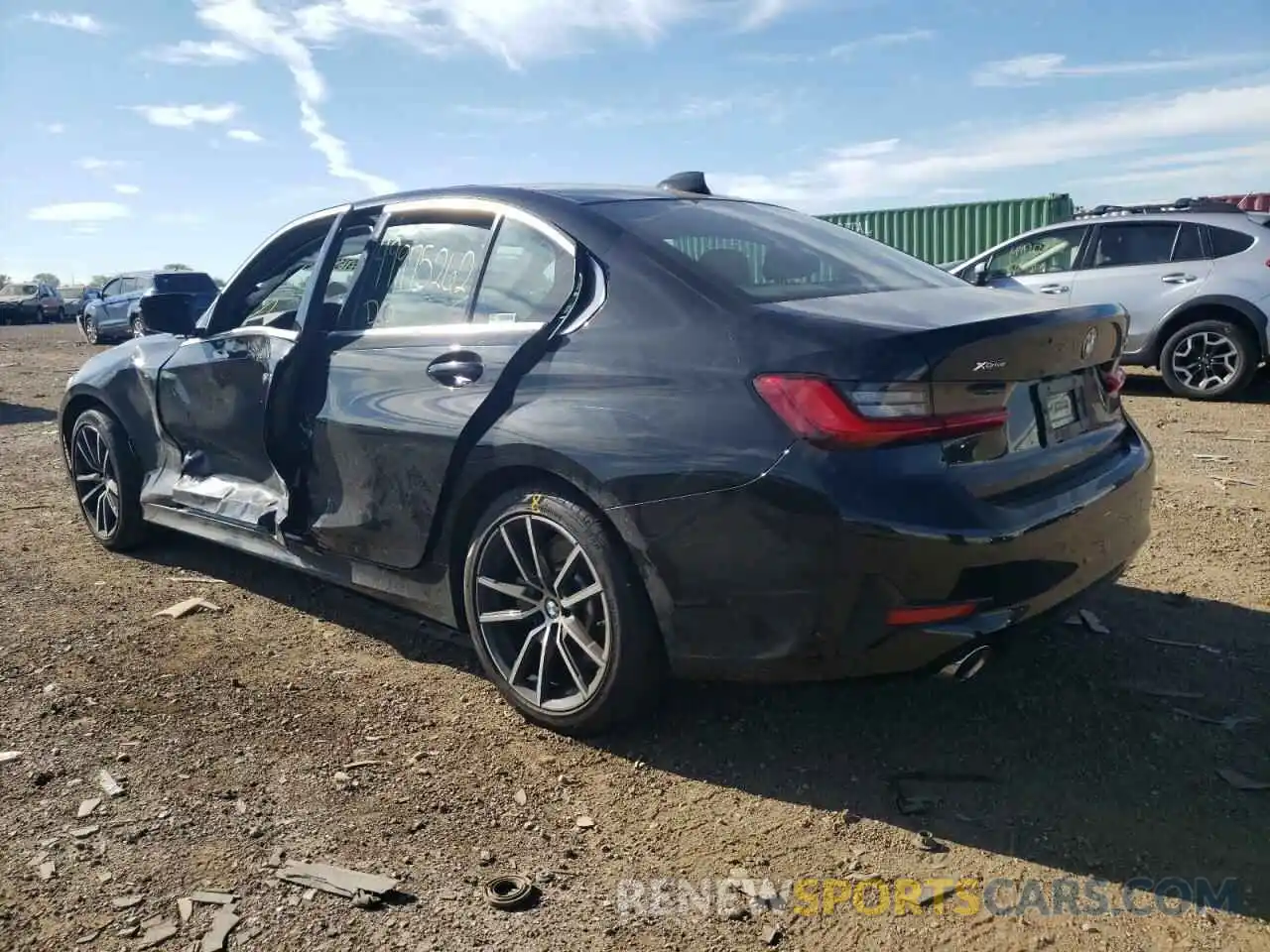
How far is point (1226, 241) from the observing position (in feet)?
30.2

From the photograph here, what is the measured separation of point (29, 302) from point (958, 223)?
1428 inches

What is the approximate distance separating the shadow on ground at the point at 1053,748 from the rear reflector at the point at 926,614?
232 millimetres

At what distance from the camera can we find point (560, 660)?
10.8 feet

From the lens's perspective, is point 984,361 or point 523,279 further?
point 523,279

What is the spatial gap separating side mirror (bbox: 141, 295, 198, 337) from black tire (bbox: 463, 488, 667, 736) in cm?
238

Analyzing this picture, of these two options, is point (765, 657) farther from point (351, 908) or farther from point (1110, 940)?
point (351, 908)

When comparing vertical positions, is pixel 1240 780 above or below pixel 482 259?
below

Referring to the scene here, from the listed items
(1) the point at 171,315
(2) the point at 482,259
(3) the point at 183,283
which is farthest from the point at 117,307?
(2) the point at 482,259

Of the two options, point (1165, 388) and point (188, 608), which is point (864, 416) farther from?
point (1165, 388)

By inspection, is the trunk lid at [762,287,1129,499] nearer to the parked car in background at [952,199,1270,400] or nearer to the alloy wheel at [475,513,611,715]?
the alloy wheel at [475,513,611,715]

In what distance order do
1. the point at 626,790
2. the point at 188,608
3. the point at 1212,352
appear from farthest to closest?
the point at 1212,352 < the point at 188,608 < the point at 626,790

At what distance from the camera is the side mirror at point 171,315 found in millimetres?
4848

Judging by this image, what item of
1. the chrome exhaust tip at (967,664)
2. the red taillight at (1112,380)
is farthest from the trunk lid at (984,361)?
the chrome exhaust tip at (967,664)

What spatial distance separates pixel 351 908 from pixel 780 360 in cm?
171
